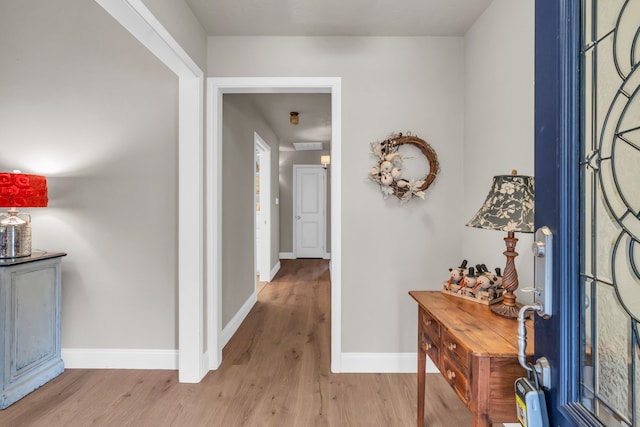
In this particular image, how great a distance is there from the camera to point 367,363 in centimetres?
250

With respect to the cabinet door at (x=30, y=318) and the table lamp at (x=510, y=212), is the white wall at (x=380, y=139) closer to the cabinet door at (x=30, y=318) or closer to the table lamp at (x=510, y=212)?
the table lamp at (x=510, y=212)

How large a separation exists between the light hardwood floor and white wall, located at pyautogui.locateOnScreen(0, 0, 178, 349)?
0.36 metres

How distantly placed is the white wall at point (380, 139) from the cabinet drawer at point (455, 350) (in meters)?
1.07

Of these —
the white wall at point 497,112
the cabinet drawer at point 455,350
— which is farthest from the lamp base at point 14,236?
the white wall at point 497,112

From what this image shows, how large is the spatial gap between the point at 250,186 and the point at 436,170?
235cm

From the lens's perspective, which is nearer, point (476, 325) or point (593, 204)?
point (593, 204)

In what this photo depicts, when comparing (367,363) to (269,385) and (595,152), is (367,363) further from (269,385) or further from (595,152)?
(595,152)

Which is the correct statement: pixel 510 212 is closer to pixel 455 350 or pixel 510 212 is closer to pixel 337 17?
pixel 455 350

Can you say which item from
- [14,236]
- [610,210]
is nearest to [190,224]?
[14,236]

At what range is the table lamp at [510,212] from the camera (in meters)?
1.31

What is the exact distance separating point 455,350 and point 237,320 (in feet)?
8.22

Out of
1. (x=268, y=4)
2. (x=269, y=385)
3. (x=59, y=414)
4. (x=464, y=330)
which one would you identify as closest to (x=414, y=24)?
(x=268, y=4)

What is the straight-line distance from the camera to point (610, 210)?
0.62 m

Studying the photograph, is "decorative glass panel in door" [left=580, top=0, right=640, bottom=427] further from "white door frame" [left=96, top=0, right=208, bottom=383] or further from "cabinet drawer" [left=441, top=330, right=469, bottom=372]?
"white door frame" [left=96, top=0, right=208, bottom=383]
